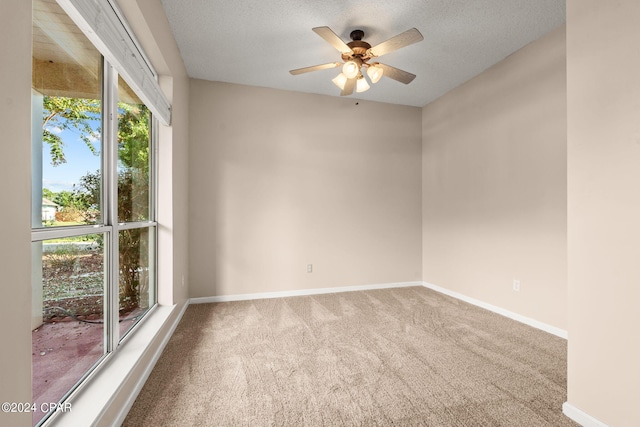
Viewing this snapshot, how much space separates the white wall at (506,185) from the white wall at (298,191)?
1.90 feet

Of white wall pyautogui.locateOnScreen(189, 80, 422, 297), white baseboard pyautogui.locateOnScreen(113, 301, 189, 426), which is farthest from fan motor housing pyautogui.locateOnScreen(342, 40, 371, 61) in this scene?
white baseboard pyautogui.locateOnScreen(113, 301, 189, 426)

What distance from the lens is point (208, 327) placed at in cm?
281

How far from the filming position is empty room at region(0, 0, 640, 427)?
128 centimetres

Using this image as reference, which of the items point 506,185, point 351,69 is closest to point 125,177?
point 351,69

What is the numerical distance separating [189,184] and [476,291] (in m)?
3.75

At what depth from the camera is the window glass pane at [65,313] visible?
44.7 inches

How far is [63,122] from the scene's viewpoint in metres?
1.28

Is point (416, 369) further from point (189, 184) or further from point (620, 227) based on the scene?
point (189, 184)

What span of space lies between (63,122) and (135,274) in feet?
4.31

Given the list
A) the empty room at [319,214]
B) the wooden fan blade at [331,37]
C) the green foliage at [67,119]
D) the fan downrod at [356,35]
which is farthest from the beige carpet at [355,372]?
the fan downrod at [356,35]

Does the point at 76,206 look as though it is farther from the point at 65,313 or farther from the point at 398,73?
the point at 398,73

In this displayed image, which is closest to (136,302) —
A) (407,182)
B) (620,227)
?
(620,227)

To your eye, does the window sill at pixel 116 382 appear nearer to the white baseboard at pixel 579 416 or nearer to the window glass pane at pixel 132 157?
the window glass pane at pixel 132 157

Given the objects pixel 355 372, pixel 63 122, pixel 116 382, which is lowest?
pixel 355 372
